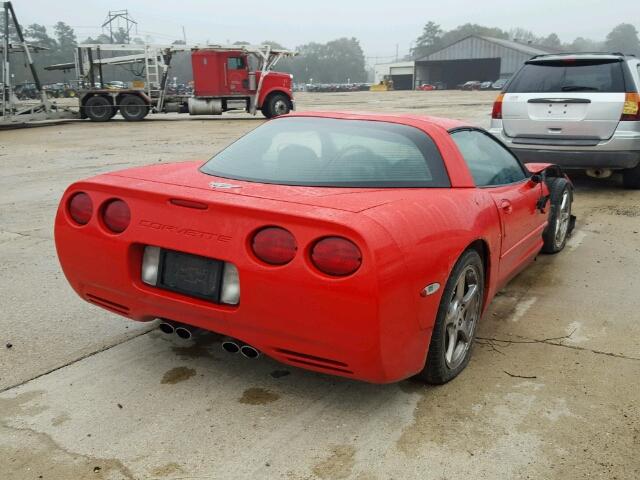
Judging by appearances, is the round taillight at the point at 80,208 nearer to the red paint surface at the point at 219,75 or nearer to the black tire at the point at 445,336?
the black tire at the point at 445,336

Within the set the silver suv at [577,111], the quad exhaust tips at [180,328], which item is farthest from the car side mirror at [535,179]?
the silver suv at [577,111]

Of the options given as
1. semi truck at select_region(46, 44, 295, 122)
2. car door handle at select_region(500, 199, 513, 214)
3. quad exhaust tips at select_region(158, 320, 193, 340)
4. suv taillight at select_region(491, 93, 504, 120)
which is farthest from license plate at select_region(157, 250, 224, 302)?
semi truck at select_region(46, 44, 295, 122)

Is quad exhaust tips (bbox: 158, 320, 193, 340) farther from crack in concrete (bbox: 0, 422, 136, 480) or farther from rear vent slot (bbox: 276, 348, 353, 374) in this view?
crack in concrete (bbox: 0, 422, 136, 480)

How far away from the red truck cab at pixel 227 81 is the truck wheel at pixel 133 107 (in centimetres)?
188

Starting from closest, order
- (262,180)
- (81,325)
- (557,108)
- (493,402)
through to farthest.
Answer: (493,402)
(262,180)
(81,325)
(557,108)

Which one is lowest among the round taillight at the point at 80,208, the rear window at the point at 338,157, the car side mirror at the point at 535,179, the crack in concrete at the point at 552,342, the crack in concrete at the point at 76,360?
the crack in concrete at the point at 552,342

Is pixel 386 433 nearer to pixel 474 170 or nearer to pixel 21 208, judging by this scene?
pixel 474 170

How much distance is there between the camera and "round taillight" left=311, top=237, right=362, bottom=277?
2348 millimetres

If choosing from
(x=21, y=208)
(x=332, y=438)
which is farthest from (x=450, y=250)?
(x=21, y=208)

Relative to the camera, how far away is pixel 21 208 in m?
7.20

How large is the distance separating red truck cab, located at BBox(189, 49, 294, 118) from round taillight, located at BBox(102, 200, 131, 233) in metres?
20.0

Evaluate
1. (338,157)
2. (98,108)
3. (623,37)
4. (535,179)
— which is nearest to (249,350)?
(338,157)

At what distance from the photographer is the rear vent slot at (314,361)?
251cm

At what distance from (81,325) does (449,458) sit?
95.8 inches
